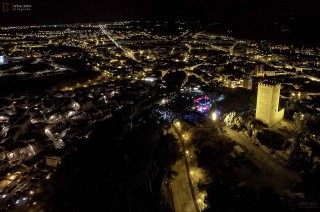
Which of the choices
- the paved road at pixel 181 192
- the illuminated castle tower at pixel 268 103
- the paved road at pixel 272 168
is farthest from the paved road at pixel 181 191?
the illuminated castle tower at pixel 268 103

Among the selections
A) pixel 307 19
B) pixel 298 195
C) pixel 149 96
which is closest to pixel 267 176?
pixel 298 195

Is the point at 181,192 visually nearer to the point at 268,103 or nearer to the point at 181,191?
the point at 181,191

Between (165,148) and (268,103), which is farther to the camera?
(268,103)

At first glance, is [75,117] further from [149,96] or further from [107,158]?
[107,158]

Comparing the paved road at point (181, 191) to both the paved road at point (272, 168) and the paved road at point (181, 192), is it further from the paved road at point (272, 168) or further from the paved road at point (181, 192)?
the paved road at point (272, 168)

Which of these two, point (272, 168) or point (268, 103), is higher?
point (268, 103)

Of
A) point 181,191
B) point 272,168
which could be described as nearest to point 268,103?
point 272,168
